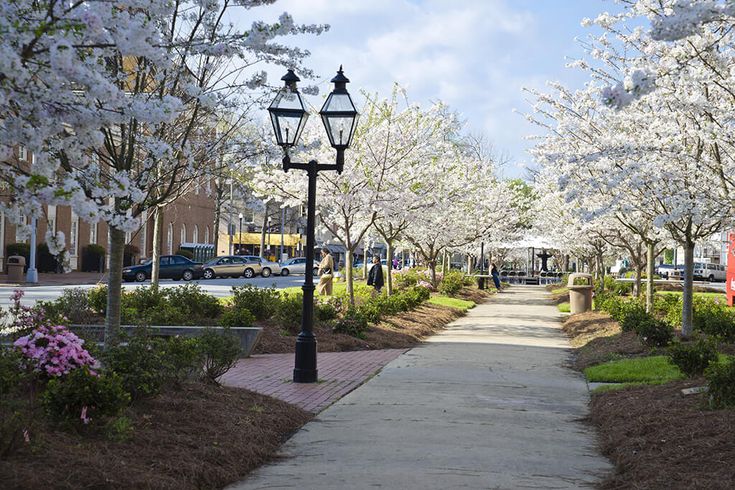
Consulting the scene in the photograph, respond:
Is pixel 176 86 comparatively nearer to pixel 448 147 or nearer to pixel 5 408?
pixel 5 408

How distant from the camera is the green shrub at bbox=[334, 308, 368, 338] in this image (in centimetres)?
1764

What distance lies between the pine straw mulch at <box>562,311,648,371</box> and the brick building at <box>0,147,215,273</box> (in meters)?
17.0

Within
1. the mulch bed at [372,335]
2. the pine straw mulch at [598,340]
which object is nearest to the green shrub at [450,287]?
the pine straw mulch at [598,340]

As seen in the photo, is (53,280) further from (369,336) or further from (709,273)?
(709,273)

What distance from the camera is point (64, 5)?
4.84 m

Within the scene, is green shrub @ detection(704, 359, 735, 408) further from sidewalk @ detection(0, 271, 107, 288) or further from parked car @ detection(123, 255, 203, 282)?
parked car @ detection(123, 255, 203, 282)

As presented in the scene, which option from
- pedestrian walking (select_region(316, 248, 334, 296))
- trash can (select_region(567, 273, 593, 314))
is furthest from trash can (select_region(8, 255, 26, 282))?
trash can (select_region(567, 273, 593, 314))

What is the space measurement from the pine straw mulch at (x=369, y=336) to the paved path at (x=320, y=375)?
49cm

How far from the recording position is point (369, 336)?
17969 millimetres

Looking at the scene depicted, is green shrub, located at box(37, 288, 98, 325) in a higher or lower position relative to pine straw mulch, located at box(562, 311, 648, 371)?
higher

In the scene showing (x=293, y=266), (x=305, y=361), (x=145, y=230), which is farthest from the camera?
(x=293, y=266)

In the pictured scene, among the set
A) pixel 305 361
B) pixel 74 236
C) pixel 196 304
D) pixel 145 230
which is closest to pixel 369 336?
pixel 196 304

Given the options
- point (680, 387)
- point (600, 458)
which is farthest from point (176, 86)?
point (680, 387)

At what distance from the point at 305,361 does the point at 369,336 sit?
249 inches
